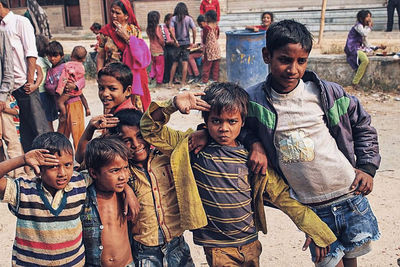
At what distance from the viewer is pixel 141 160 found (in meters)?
2.35

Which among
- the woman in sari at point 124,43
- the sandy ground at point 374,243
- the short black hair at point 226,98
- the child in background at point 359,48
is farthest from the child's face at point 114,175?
the child in background at point 359,48

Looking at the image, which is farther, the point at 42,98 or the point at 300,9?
the point at 300,9

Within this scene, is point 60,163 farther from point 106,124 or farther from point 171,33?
point 171,33

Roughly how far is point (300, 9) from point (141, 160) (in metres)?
12.8

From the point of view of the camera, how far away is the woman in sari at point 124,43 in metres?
4.60

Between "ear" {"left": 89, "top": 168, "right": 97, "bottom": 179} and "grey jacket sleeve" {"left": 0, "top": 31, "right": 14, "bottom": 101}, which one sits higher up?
"grey jacket sleeve" {"left": 0, "top": 31, "right": 14, "bottom": 101}

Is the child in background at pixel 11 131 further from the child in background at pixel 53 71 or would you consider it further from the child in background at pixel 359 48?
the child in background at pixel 359 48

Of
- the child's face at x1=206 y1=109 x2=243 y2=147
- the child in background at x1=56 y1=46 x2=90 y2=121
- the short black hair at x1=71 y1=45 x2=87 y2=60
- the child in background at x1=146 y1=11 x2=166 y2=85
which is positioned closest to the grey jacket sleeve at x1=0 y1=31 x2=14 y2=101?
the child in background at x1=56 y1=46 x2=90 y2=121

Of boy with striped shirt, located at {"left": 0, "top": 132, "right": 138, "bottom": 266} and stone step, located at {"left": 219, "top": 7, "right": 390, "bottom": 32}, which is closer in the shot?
boy with striped shirt, located at {"left": 0, "top": 132, "right": 138, "bottom": 266}

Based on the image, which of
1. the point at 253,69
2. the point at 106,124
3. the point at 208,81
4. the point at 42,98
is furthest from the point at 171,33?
the point at 106,124

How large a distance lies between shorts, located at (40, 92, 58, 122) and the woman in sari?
81 cm

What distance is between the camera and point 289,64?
2090 mm

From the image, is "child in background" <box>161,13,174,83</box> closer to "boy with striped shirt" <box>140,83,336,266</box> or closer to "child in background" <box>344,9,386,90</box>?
"child in background" <box>344,9,386,90</box>

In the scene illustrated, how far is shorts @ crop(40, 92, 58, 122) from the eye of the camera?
509 centimetres
